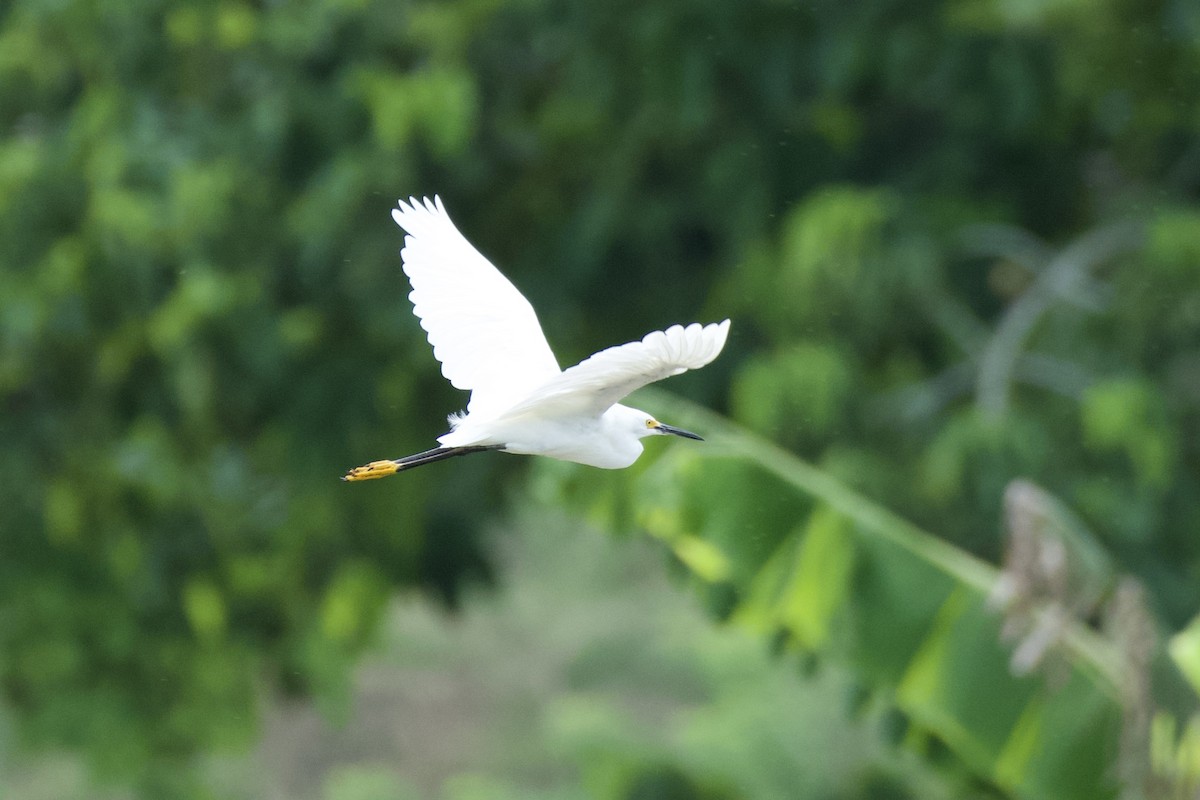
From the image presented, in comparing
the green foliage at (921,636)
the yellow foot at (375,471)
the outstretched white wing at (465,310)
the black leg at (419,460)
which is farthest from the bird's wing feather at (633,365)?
the green foliage at (921,636)

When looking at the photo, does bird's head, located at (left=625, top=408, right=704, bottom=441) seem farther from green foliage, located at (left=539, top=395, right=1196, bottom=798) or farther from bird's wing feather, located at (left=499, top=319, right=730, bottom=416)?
green foliage, located at (left=539, top=395, right=1196, bottom=798)

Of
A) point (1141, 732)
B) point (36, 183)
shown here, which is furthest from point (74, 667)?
point (1141, 732)

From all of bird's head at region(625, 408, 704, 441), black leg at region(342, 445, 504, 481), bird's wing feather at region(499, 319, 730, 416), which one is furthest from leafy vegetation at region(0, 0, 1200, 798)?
bird's wing feather at region(499, 319, 730, 416)

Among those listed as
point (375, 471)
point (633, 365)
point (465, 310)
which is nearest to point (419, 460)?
point (375, 471)

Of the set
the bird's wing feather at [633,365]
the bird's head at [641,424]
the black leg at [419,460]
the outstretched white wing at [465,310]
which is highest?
the outstretched white wing at [465,310]

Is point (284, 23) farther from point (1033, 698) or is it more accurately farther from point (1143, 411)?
point (1033, 698)

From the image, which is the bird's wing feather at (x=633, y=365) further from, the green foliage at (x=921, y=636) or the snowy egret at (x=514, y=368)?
the green foliage at (x=921, y=636)

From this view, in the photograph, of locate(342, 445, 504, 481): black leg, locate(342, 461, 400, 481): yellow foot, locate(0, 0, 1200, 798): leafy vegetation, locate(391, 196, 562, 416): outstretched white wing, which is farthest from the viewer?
locate(0, 0, 1200, 798): leafy vegetation
